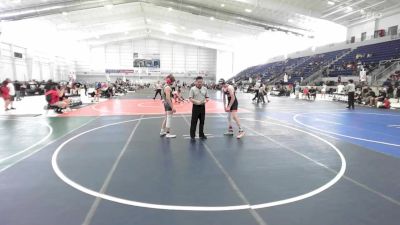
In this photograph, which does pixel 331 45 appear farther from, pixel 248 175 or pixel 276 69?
pixel 248 175

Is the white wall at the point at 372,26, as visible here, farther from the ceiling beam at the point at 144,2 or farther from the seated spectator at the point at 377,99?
the seated spectator at the point at 377,99

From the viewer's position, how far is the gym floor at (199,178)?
3924mm

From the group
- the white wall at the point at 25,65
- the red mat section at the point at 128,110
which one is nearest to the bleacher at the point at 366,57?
the red mat section at the point at 128,110

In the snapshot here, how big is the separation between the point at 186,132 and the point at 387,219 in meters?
6.73

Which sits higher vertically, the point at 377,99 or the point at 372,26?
the point at 372,26

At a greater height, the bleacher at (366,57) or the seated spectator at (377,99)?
the bleacher at (366,57)

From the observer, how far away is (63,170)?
5816 millimetres

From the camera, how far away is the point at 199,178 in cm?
538

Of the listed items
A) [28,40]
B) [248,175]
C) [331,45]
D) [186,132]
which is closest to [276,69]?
[331,45]

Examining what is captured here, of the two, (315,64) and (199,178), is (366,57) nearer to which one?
(315,64)

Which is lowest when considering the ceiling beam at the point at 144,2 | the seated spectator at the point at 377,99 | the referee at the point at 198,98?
the seated spectator at the point at 377,99

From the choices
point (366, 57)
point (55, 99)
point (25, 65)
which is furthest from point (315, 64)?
point (25, 65)

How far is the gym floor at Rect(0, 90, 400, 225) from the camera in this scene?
12.9ft

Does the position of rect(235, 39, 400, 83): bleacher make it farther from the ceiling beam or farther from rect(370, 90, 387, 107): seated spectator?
Answer: rect(370, 90, 387, 107): seated spectator
